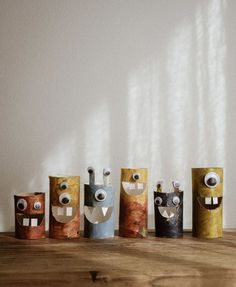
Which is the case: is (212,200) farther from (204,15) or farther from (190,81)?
(204,15)

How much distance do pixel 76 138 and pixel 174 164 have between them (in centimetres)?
36

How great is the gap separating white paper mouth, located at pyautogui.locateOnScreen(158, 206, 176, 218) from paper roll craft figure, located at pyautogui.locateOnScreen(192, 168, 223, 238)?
8 centimetres

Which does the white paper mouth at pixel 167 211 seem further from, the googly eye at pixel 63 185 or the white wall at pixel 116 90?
the googly eye at pixel 63 185

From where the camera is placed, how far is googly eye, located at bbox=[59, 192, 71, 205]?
1306 millimetres

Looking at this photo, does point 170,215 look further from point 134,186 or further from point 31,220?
point 31,220

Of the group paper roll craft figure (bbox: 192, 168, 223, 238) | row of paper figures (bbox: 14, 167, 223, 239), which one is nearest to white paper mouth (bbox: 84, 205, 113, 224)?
row of paper figures (bbox: 14, 167, 223, 239)

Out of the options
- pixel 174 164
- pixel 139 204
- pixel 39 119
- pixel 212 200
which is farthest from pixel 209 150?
pixel 39 119

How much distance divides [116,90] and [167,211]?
458mm

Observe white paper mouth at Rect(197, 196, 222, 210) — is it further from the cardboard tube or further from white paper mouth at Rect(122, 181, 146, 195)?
white paper mouth at Rect(122, 181, 146, 195)

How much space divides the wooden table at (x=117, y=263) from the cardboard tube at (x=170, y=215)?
0.06 m

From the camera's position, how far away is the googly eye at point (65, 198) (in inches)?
51.4

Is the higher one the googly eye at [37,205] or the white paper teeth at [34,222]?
the googly eye at [37,205]

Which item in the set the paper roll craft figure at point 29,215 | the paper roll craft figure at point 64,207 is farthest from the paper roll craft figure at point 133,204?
the paper roll craft figure at point 29,215

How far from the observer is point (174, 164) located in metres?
1.53
